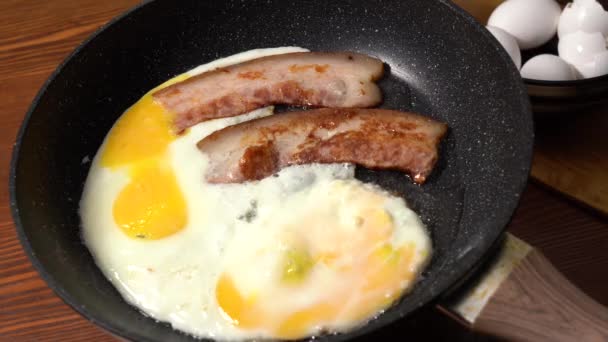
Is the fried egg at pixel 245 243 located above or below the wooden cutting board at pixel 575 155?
below

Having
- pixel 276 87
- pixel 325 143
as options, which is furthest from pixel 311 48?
pixel 325 143

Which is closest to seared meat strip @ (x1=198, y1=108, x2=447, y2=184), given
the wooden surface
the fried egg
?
the fried egg

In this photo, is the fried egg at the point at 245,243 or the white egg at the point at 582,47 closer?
the fried egg at the point at 245,243

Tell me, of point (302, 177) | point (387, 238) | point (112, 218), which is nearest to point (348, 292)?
point (387, 238)

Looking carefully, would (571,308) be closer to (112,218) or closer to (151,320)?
(151,320)

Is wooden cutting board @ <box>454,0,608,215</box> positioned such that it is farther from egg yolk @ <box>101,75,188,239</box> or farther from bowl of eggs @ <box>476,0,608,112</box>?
egg yolk @ <box>101,75,188,239</box>

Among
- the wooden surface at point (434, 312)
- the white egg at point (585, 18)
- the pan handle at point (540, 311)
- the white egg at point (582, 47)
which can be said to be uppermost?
the white egg at point (585, 18)

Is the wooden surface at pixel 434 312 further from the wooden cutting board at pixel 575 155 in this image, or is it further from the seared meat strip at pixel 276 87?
the seared meat strip at pixel 276 87

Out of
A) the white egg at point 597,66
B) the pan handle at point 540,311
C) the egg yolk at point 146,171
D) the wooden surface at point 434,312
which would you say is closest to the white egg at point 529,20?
the white egg at point 597,66
